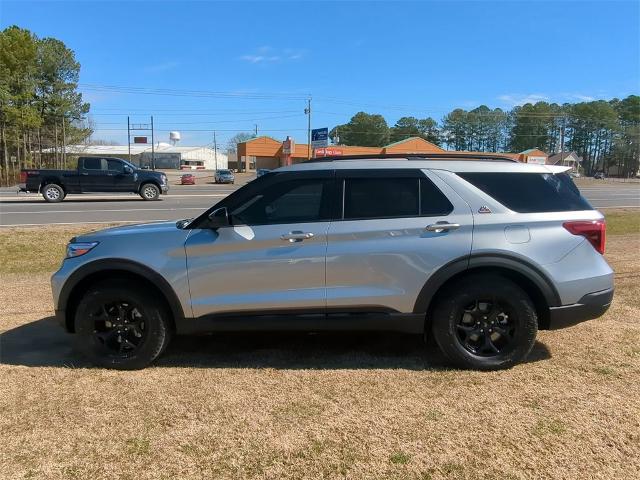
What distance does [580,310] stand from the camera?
3.88m

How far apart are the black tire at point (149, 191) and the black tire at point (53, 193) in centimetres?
324

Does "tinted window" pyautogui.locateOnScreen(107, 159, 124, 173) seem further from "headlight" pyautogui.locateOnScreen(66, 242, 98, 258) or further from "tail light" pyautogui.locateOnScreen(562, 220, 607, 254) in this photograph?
"tail light" pyautogui.locateOnScreen(562, 220, 607, 254)

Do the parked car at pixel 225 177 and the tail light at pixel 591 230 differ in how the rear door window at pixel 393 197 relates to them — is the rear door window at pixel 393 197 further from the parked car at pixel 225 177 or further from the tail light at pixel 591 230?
the parked car at pixel 225 177

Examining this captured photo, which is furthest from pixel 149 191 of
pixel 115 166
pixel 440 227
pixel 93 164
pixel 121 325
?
pixel 440 227

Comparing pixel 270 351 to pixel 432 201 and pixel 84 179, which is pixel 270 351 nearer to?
pixel 432 201

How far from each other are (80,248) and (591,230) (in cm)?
406

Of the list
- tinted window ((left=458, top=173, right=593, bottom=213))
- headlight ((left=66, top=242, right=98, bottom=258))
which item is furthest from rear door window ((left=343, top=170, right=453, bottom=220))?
headlight ((left=66, top=242, right=98, bottom=258))

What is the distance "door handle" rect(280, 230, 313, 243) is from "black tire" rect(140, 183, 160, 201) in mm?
20243

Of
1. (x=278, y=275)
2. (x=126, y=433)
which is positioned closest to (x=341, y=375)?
(x=278, y=275)

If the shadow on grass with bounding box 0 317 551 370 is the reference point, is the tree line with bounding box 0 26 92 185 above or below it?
above

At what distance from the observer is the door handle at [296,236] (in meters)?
3.80

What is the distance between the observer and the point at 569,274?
3.84 m

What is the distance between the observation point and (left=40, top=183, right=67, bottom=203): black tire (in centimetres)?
2108

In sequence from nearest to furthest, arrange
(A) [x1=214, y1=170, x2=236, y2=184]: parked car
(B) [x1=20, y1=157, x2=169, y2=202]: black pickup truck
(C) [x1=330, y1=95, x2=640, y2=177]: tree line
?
(B) [x1=20, y1=157, x2=169, y2=202]: black pickup truck
(A) [x1=214, y1=170, x2=236, y2=184]: parked car
(C) [x1=330, y1=95, x2=640, y2=177]: tree line
